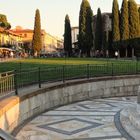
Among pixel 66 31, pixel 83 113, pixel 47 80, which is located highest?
pixel 66 31

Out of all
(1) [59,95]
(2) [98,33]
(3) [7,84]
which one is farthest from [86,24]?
(3) [7,84]

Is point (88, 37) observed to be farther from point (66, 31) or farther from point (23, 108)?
point (23, 108)

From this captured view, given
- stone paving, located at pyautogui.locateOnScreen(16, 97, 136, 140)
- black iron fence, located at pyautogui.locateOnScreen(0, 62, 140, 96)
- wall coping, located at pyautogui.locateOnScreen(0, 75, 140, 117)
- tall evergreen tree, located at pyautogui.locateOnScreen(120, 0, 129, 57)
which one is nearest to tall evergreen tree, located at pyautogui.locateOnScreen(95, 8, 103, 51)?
tall evergreen tree, located at pyautogui.locateOnScreen(120, 0, 129, 57)

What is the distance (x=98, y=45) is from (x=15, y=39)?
66.4 meters

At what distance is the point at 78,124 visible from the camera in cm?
1229

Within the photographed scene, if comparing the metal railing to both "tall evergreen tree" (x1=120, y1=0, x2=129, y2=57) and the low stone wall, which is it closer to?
the low stone wall

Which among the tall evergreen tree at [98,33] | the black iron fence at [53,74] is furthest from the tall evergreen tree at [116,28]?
the black iron fence at [53,74]

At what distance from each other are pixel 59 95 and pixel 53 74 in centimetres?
204

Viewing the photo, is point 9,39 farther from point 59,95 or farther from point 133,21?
point 59,95

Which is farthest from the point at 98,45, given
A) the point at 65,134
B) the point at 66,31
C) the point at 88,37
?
the point at 65,134

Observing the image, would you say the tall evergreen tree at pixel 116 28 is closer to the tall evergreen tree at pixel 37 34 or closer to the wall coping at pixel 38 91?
the tall evergreen tree at pixel 37 34

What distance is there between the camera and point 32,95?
13172mm

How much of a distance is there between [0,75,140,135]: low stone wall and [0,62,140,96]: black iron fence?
0.61 metres

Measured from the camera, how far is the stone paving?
412 inches
